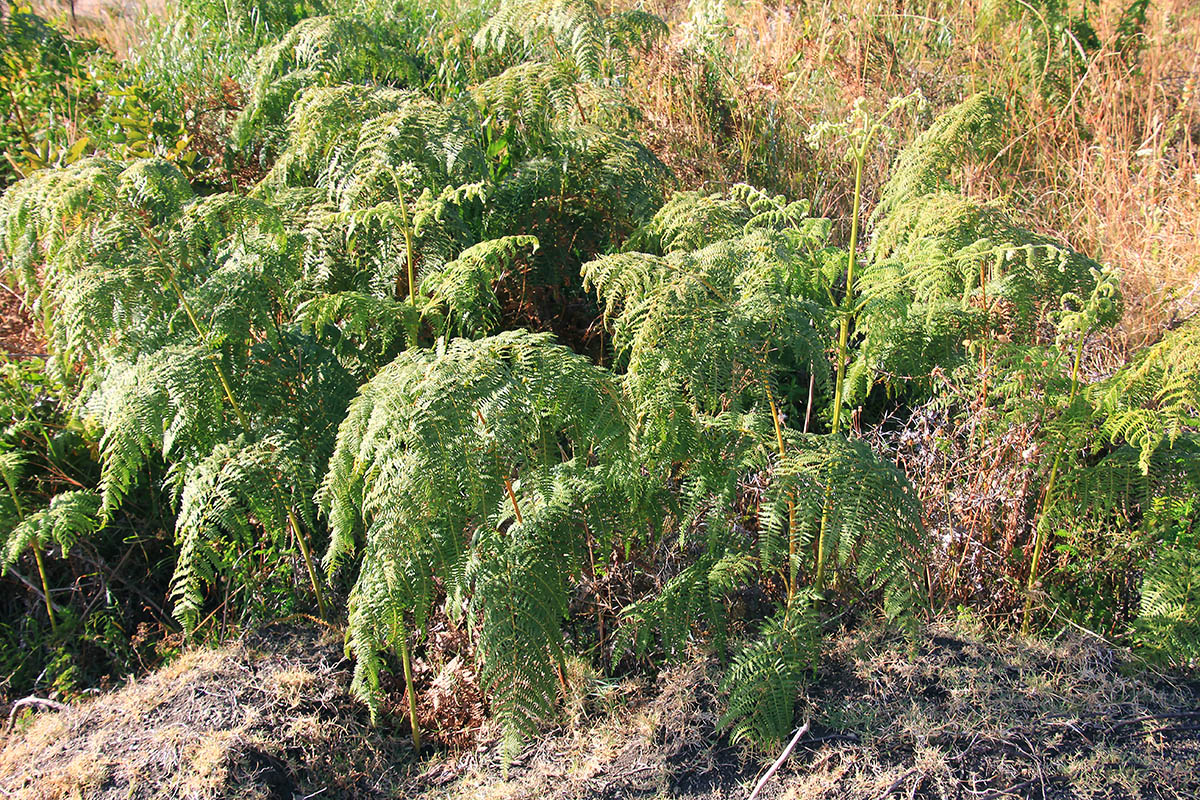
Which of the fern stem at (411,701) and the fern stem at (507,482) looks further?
the fern stem at (411,701)

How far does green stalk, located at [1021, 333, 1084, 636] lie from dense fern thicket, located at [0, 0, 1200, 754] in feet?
0.07

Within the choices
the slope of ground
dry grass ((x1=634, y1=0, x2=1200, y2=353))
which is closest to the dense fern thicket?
the slope of ground

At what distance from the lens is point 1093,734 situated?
96.4 inches

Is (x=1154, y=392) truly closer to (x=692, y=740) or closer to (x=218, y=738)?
(x=692, y=740)

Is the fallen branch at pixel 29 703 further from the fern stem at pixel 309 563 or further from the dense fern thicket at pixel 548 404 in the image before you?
the fern stem at pixel 309 563

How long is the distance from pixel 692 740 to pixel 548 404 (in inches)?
39.8

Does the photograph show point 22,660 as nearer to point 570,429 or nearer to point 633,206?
point 570,429

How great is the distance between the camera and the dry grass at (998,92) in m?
4.47

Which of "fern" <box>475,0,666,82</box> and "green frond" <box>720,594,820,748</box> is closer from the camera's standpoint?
"green frond" <box>720,594,820,748</box>

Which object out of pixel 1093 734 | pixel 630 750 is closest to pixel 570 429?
pixel 630 750

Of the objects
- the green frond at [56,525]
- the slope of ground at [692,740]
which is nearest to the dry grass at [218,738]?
the slope of ground at [692,740]

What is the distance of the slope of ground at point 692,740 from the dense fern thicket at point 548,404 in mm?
134

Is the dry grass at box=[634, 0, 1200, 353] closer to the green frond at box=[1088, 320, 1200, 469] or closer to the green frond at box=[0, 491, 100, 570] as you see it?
the green frond at box=[1088, 320, 1200, 469]

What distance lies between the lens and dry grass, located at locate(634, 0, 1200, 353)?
447cm
